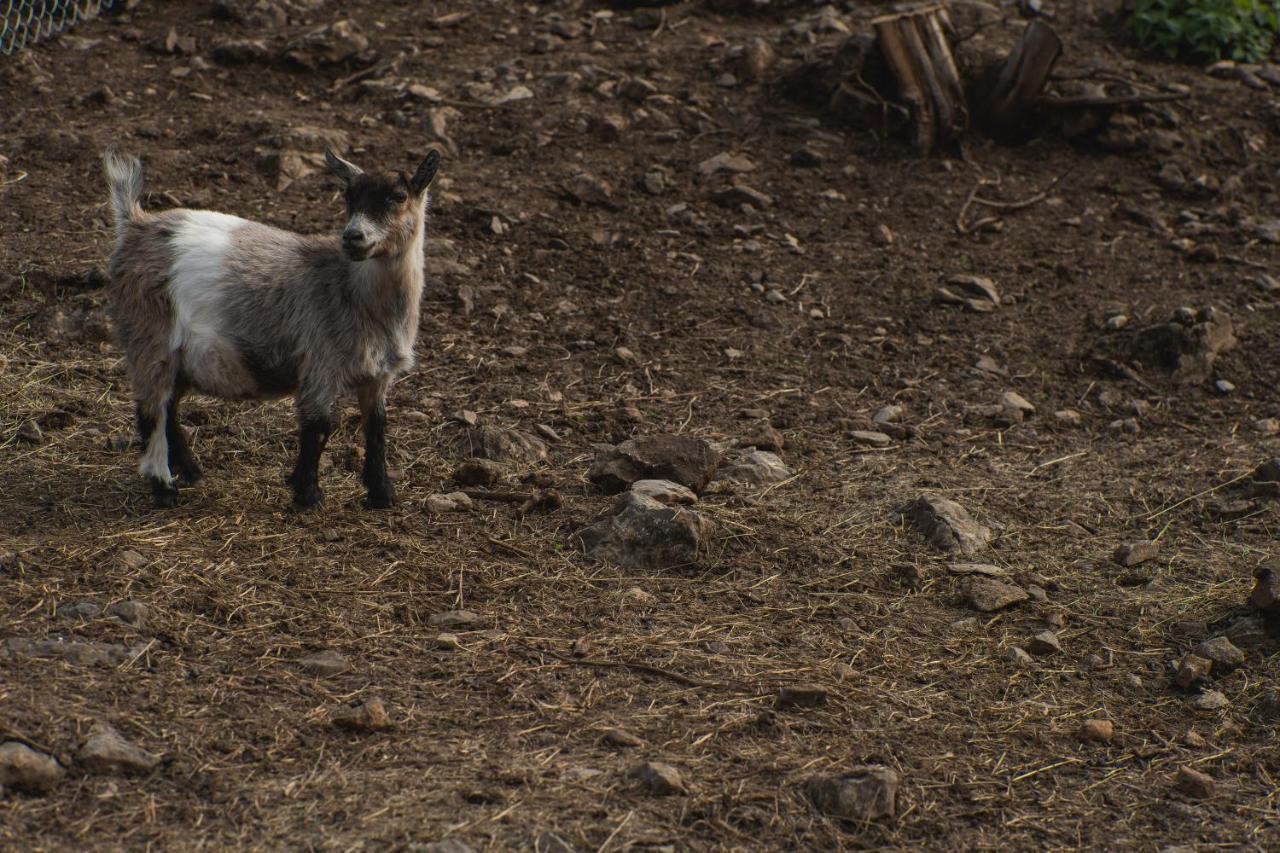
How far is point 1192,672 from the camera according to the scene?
3.96 meters

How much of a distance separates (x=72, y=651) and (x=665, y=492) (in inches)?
79.3

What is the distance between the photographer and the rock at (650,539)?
4.55 meters

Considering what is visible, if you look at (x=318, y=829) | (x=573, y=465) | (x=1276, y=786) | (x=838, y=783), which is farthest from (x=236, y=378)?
(x=1276, y=786)

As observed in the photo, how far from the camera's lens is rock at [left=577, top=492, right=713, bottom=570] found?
14.9ft

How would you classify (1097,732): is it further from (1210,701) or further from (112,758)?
(112,758)

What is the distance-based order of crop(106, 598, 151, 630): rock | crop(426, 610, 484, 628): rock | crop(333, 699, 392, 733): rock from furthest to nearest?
crop(426, 610, 484, 628): rock → crop(106, 598, 151, 630): rock → crop(333, 699, 392, 733): rock

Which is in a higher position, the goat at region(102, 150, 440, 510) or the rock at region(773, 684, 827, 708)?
the goat at region(102, 150, 440, 510)

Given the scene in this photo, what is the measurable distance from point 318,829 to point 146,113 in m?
5.64

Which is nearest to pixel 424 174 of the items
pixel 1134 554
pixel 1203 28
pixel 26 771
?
pixel 26 771

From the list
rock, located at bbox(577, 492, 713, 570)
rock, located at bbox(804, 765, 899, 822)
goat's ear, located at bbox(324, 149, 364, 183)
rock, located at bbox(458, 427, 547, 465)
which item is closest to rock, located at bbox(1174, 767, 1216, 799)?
rock, located at bbox(804, 765, 899, 822)

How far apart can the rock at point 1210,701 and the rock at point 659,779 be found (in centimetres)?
157

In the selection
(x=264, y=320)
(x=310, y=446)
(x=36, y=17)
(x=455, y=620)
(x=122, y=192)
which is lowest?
(x=455, y=620)

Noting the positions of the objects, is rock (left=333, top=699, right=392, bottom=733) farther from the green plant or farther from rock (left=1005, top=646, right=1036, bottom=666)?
the green plant

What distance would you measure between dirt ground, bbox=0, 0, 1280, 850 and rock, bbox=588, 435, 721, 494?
0.39 feet
